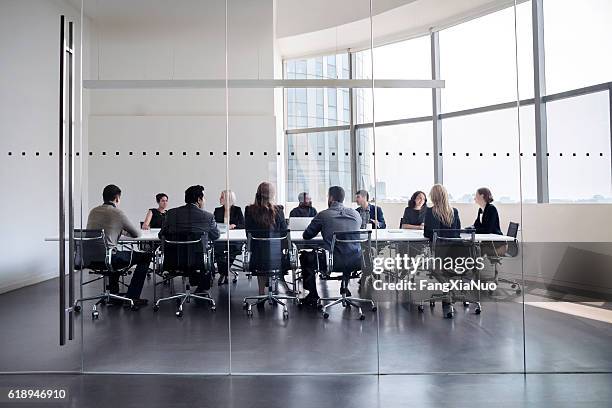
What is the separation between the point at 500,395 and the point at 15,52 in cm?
475

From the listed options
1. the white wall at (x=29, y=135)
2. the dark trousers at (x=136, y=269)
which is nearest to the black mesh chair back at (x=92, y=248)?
the dark trousers at (x=136, y=269)

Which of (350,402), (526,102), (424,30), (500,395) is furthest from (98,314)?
(526,102)

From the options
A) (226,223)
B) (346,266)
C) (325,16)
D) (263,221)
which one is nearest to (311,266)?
(346,266)

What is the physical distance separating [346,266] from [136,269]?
1755mm

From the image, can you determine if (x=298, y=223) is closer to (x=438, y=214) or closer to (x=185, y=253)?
(x=185, y=253)

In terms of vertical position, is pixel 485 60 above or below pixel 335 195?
above

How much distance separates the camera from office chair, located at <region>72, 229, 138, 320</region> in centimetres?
371

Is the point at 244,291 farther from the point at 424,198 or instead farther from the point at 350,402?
the point at 424,198

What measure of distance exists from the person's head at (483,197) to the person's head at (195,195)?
7.46 ft

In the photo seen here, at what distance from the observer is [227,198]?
3.73 meters

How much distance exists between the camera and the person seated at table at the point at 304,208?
3.73 meters

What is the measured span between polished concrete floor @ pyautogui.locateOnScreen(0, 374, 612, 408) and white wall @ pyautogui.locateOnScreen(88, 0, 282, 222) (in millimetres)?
1369

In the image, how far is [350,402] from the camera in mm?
2990

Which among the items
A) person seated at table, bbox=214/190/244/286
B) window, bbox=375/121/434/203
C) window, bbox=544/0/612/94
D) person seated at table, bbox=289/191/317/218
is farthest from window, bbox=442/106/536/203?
person seated at table, bbox=214/190/244/286
